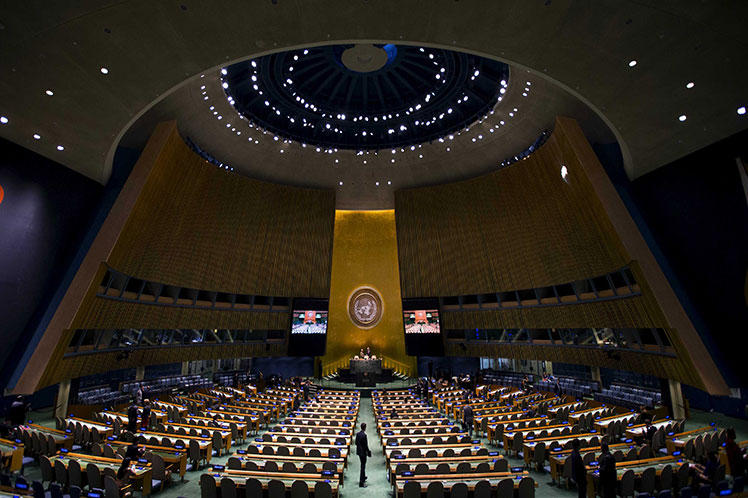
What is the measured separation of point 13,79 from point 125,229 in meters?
5.83

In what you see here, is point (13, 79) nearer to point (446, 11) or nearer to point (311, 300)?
point (446, 11)

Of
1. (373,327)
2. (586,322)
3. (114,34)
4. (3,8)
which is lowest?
(586,322)

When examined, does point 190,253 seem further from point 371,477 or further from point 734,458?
point 734,458

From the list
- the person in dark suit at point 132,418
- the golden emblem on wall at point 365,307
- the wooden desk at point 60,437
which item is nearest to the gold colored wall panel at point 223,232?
the golden emblem on wall at point 365,307

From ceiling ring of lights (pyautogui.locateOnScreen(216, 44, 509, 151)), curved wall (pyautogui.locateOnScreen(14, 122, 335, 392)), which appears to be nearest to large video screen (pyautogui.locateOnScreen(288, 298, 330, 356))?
curved wall (pyautogui.locateOnScreen(14, 122, 335, 392))

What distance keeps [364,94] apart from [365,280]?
13806 millimetres

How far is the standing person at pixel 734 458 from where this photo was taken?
6.86 meters

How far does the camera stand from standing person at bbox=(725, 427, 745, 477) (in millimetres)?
6855

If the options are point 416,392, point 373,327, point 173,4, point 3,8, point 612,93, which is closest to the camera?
point 3,8

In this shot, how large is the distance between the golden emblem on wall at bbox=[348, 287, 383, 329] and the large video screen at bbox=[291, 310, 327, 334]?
469 cm

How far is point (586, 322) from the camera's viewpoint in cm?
1711

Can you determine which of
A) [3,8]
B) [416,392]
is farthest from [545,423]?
[3,8]

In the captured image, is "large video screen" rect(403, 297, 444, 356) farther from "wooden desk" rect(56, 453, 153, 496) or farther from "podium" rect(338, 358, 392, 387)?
"wooden desk" rect(56, 453, 153, 496)

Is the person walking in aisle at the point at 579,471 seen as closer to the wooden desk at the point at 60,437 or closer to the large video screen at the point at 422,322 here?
the wooden desk at the point at 60,437
